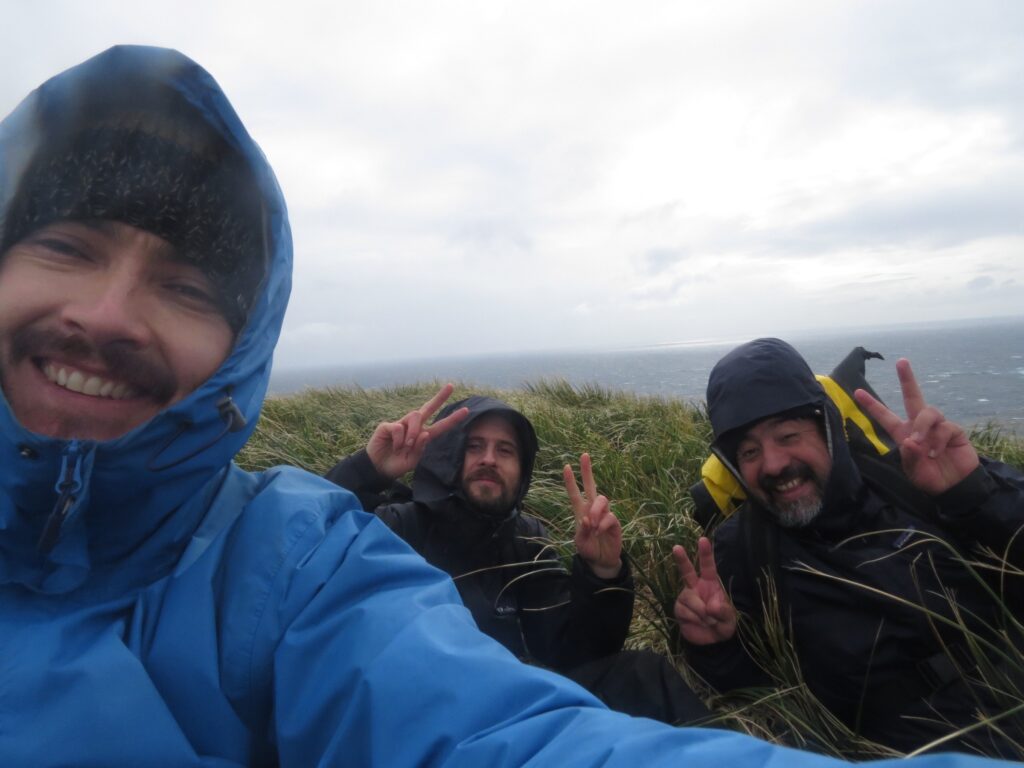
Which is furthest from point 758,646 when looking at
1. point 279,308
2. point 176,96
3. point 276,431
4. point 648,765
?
point 276,431

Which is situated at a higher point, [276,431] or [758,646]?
[276,431]

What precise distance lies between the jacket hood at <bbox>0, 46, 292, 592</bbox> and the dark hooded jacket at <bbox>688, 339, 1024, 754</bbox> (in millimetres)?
2233

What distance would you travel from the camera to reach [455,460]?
129 inches

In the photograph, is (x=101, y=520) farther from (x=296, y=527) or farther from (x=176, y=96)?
(x=176, y=96)

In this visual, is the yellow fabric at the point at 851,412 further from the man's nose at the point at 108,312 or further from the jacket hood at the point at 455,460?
the man's nose at the point at 108,312

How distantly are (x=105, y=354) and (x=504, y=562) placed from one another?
7.55 feet

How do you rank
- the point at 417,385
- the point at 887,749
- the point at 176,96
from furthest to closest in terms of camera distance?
the point at 417,385 → the point at 887,749 → the point at 176,96

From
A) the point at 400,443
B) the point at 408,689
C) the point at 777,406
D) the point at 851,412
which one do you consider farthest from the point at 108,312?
the point at 851,412

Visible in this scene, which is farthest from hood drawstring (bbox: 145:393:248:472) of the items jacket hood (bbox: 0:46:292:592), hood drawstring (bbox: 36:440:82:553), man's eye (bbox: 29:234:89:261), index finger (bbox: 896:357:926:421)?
index finger (bbox: 896:357:926:421)

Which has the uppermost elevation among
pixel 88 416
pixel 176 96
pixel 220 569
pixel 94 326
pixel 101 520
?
pixel 176 96

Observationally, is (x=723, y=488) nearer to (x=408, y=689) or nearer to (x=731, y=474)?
(x=731, y=474)

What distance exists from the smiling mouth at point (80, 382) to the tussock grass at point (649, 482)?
7.61ft

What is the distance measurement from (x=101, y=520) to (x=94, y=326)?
438mm

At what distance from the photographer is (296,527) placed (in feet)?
4.41
